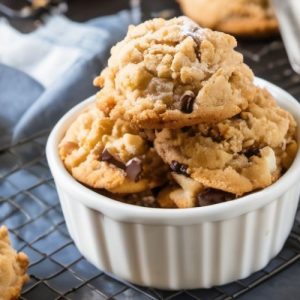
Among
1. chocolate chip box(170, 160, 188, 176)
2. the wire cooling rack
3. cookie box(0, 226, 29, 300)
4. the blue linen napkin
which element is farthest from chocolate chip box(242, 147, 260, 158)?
the blue linen napkin

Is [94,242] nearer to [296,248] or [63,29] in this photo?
[296,248]

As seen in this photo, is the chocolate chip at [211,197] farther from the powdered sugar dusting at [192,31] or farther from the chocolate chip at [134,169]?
the powdered sugar dusting at [192,31]

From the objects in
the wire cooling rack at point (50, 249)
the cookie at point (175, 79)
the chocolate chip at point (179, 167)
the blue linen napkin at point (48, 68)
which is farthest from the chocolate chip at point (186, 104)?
the blue linen napkin at point (48, 68)

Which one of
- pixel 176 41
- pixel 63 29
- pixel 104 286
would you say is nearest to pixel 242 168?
pixel 176 41

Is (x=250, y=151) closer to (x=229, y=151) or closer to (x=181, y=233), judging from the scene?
(x=229, y=151)

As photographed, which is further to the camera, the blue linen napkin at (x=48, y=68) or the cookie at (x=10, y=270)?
the blue linen napkin at (x=48, y=68)

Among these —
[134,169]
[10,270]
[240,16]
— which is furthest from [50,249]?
[240,16]

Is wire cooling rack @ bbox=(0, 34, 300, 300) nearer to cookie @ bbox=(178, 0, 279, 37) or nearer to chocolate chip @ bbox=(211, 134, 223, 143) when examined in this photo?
chocolate chip @ bbox=(211, 134, 223, 143)
